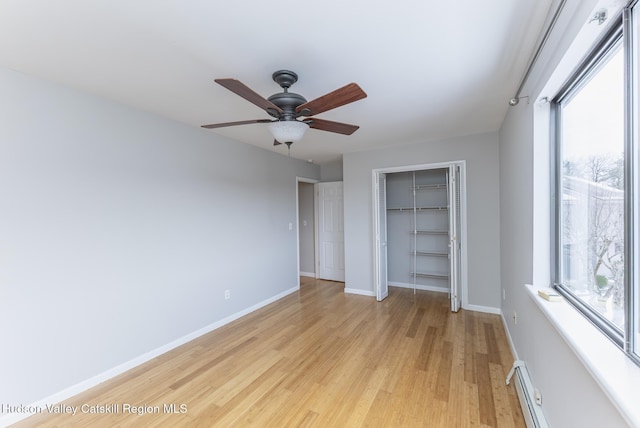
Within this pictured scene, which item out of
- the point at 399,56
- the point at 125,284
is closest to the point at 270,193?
the point at 125,284

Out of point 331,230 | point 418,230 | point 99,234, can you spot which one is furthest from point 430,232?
point 99,234

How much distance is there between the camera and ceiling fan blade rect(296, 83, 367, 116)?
1557 millimetres

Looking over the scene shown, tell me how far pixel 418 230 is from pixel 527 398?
128 inches

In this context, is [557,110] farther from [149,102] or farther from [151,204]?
[151,204]

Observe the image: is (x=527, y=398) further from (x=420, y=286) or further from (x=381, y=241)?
(x=420, y=286)

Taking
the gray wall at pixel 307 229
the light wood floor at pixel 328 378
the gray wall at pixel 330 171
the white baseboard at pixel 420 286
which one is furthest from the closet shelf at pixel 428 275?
the gray wall at pixel 330 171

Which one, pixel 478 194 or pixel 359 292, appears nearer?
pixel 478 194

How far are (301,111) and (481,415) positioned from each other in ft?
7.98

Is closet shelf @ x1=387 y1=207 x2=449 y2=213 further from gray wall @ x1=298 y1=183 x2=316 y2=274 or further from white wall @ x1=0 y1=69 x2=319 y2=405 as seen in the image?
white wall @ x1=0 y1=69 x2=319 y2=405

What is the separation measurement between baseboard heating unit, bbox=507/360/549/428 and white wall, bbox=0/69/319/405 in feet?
10.3

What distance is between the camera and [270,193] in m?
4.43

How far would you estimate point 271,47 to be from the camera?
1712 mm

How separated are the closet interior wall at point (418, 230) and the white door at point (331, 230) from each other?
0.98 m

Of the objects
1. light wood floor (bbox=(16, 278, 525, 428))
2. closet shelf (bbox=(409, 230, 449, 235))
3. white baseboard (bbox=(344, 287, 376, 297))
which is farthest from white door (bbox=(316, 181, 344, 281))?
light wood floor (bbox=(16, 278, 525, 428))
